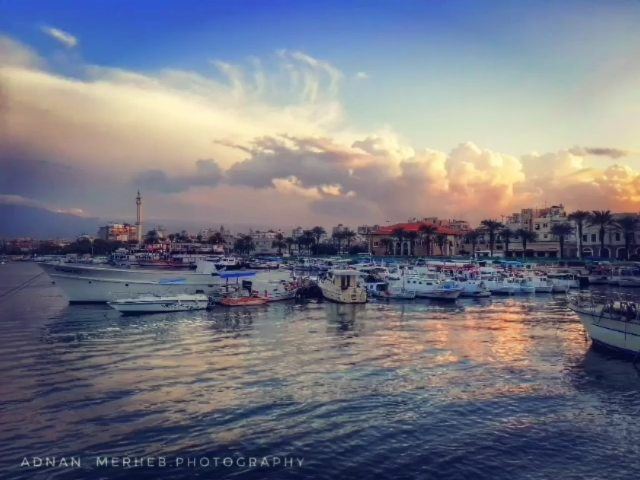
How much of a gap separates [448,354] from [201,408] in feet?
46.6

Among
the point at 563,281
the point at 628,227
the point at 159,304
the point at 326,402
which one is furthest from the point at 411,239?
the point at 326,402

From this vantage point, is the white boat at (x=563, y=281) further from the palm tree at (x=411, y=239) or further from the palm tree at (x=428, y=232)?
the palm tree at (x=411, y=239)

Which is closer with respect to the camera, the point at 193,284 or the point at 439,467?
the point at 439,467

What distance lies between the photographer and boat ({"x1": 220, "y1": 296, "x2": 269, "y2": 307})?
49.2 m

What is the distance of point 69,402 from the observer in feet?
60.2

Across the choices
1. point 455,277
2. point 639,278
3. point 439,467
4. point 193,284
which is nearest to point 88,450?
point 439,467

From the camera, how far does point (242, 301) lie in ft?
164

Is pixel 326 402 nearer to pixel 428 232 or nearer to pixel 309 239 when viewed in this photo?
pixel 428 232

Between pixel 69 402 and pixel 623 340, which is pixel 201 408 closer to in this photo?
pixel 69 402

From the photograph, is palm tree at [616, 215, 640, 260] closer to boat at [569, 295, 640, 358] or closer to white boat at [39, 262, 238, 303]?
boat at [569, 295, 640, 358]

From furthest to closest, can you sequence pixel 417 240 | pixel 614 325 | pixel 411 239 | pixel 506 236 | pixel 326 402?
1. pixel 417 240
2. pixel 411 239
3. pixel 506 236
4. pixel 614 325
5. pixel 326 402

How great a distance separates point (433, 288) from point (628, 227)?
207 feet

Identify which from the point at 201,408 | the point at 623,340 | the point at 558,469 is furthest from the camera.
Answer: the point at 623,340

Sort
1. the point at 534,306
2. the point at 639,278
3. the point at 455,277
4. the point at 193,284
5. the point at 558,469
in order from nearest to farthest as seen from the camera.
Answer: the point at 558,469, the point at 534,306, the point at 193,284, the point at 455,277, the point at 639,278
